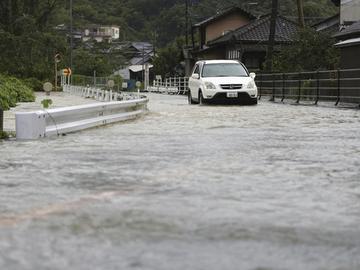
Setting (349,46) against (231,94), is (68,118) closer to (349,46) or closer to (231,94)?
(231,94)

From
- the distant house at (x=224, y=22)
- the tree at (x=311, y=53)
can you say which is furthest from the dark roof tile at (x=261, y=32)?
the tree at (x=311, y=53)

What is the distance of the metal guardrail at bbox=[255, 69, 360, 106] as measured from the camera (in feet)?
76.2

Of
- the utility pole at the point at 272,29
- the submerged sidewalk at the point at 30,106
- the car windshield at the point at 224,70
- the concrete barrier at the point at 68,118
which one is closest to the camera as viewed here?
the concrete barrier at the point at 68,118

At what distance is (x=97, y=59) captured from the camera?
99.2 m

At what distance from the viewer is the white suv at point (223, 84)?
75.5ft

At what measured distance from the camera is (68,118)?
1265 centimetres

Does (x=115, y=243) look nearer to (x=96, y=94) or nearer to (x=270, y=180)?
(x=270, y=180)

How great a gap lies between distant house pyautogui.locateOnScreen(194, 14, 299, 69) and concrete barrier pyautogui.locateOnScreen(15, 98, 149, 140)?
40.5 m

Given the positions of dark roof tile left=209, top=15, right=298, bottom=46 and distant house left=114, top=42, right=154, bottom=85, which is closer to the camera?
dark roof tile left=209, top=15, right=298, bottom=46

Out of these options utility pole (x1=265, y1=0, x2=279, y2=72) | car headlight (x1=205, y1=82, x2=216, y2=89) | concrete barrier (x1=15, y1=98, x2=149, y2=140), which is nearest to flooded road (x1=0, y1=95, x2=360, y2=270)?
concrete barrier (x1=15, y1=98, x2=149, y2=140)

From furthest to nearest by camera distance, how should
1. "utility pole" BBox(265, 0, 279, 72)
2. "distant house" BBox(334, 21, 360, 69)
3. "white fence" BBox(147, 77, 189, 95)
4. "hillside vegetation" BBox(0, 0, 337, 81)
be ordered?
"hillside vegetation" BBox(0, 0, 337, 81), "white fence" BBox(147, 77, 189, 95), "utility pole" BBox(265, 0, 279, 72), "distant house" BBox(334, 21, 360, 69)

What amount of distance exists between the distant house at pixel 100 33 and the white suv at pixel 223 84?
101m

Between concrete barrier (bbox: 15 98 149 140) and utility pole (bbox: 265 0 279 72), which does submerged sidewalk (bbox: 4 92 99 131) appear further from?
utility pole (bbox: 265 0 279 72)

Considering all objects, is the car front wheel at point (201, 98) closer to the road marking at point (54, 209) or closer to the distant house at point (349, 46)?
the distant house at point (349, 46)
